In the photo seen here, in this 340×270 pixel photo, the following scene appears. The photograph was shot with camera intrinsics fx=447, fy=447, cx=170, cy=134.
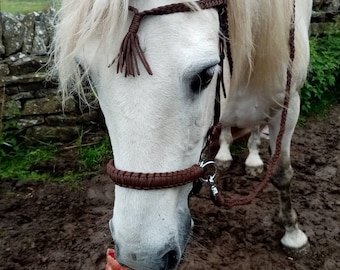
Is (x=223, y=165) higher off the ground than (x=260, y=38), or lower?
lower

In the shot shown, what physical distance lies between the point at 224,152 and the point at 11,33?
2.07 m

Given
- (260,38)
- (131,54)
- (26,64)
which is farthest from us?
(26,64)

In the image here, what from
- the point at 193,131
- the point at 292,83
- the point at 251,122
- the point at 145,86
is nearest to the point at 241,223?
the point at 251,122

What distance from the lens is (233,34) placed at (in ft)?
5.54

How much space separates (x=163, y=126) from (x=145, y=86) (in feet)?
0.45

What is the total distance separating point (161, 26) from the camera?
139 cm

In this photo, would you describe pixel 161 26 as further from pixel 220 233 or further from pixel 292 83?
pixel 220 233

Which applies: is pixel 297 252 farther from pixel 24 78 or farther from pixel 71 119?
pixel 24 78

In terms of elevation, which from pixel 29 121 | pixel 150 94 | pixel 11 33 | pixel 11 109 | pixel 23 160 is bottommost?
pixel 23 160

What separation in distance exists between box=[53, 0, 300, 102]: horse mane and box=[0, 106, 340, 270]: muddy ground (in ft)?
3.82

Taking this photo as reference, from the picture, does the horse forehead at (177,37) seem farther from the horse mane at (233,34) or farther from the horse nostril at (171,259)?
the horse nostril at (171,259)

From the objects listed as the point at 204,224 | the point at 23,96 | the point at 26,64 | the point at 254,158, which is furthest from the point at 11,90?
the point at 254,158

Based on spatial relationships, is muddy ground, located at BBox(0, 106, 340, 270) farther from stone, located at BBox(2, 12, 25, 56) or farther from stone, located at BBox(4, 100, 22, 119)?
stone, located at BBox(2, 12, 25, 56)

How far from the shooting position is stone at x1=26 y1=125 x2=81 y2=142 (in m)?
3.96
